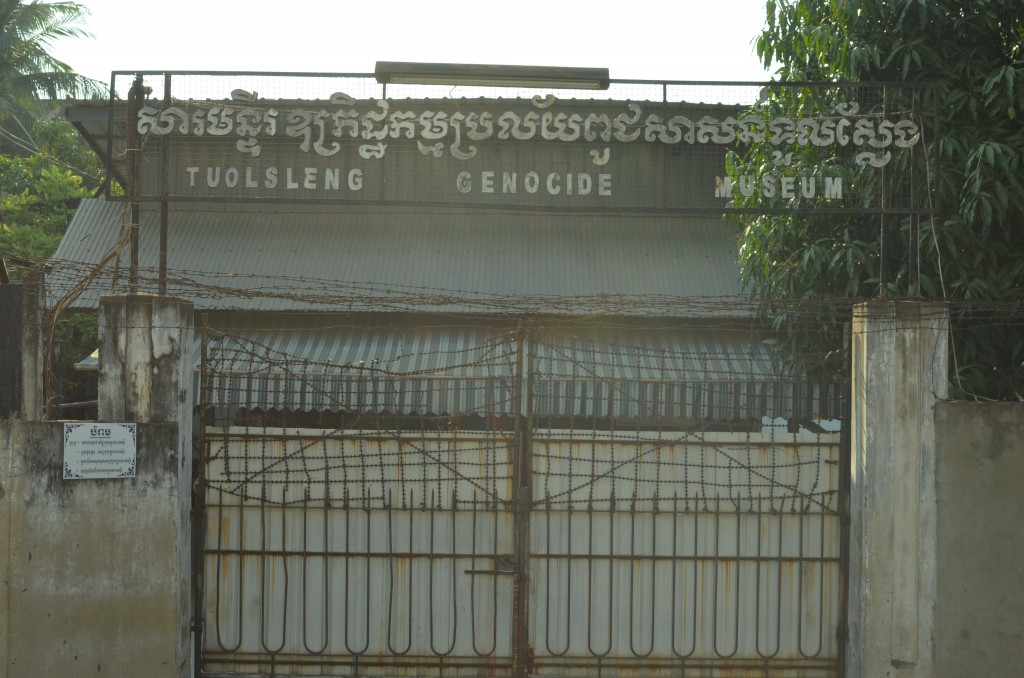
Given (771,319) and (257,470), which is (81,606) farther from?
(771,319)

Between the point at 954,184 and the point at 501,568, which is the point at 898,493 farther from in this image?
the point at 954,184

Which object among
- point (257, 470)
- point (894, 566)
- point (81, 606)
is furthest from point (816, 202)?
point (81, 606)

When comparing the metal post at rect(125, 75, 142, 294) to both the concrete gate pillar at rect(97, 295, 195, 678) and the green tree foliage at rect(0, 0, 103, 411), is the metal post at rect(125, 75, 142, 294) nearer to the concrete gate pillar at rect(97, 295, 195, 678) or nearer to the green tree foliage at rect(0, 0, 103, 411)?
the concrete gate pillar at rect(97, 295, 195, 678)

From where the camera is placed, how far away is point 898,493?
19.7ft

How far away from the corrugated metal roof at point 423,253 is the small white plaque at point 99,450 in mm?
4265

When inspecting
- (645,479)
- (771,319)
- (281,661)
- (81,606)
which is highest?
(771,319)

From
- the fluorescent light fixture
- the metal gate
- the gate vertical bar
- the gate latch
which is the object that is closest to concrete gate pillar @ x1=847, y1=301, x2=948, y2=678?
the metal gate

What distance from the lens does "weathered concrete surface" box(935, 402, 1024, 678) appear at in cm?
592

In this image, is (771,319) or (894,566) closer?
(894,566)

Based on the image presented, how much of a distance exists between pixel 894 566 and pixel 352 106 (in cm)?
458

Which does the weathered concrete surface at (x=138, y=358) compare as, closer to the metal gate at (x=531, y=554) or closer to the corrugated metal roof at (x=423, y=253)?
the metal gate at (x=531, y=554)

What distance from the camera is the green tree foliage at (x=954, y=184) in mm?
7402

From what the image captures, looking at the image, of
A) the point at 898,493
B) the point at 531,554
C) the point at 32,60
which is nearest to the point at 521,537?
the point at 531,554

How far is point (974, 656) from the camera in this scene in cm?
595
